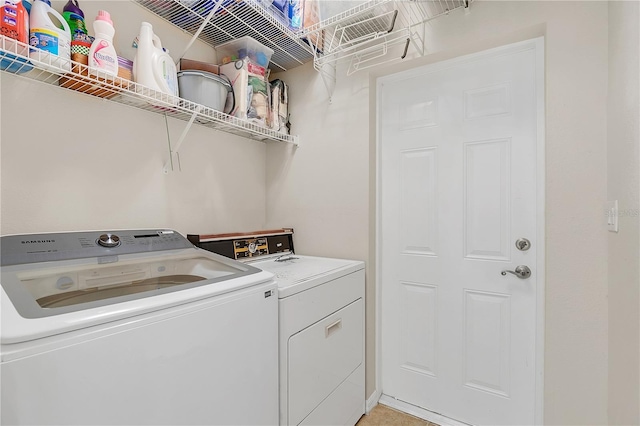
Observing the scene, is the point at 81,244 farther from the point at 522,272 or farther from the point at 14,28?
the point at 522,272

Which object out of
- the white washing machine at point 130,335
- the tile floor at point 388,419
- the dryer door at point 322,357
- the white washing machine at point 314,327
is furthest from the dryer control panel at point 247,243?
the tile floor at point 388,419

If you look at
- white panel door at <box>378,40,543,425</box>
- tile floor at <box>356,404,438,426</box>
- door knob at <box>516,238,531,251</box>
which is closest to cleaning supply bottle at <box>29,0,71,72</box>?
white panel door at <box>378,40,543,425</box>

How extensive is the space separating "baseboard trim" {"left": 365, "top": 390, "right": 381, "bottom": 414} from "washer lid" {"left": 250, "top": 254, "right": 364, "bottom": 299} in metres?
0.83

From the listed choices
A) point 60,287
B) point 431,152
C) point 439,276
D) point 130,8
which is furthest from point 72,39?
point 439,276

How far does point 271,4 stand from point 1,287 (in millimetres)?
1638

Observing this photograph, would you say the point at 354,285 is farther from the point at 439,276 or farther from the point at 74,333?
the point at 74,333

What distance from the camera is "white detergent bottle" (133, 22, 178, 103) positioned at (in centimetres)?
133

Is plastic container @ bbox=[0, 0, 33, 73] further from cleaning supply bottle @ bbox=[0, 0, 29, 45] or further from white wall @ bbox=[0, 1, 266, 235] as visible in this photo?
white wall @ bbox=[0, 1, 266, 235]

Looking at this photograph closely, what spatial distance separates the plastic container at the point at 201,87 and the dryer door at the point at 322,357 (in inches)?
47.9

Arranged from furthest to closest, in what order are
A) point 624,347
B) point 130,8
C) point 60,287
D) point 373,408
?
point 373,408 → point 130,8 → point 624,347 → point 60,287

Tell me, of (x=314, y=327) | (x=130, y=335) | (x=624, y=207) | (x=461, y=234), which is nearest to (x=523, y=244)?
(x=461, y=234)

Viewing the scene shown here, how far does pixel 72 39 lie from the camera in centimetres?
117

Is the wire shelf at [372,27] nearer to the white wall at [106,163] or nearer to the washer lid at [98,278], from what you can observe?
the white wall at [106,163]

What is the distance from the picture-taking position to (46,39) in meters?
1.06
